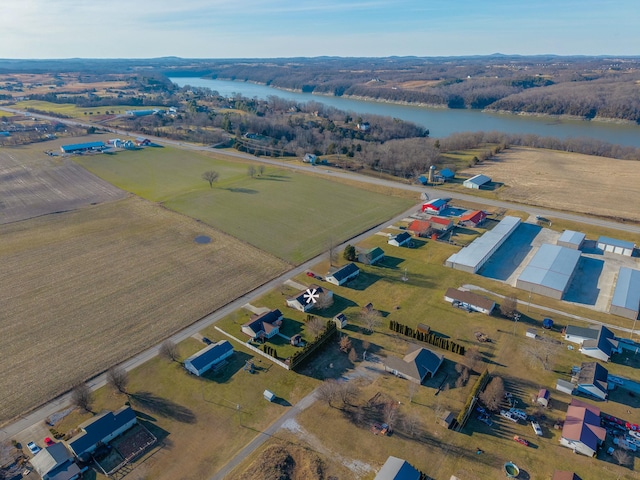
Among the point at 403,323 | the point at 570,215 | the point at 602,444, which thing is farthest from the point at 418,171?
the point at 602,444

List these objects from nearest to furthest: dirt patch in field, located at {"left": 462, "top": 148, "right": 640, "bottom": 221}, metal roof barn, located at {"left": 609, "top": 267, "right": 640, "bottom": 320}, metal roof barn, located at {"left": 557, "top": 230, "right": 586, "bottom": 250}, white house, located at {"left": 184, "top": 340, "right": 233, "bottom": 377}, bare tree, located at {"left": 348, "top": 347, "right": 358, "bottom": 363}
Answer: white house, located at {"left": 184, "top": 340, "right": 233, "bottom": 377} → bare tree, located at {"left": 348, "top": 347, "right": 358, "bottom": 363} → metal roof barn, located at {"left": 609, "top": 267, "right": 640, "bottom": 320} → metal roof barn, located at {"left": 557, "top": 230, "right": 586, "bottom": 250} → dirt patch in field, located at {"left": 462, "top": 148, "right": 640, "bottom": 221}

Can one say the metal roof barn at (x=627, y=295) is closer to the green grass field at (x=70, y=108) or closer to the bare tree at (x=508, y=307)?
the bare tree at (x=508, y=307)

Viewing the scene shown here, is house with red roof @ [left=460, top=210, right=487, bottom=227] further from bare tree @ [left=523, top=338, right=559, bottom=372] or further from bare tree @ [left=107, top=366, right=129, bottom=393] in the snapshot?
bare tree @ [left=107, top=366, right=129, bottom=393]

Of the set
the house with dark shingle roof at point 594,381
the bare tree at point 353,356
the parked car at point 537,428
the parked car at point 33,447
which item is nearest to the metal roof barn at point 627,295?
the house with dark shingle roof at point 594,381

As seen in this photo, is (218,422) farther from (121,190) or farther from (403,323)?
(121,190)

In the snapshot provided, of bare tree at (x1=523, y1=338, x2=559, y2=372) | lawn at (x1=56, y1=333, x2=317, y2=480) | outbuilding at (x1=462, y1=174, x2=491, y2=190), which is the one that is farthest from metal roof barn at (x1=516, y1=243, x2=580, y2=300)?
lawn at (x1=56, y1=333, x2=317, y2=480)
